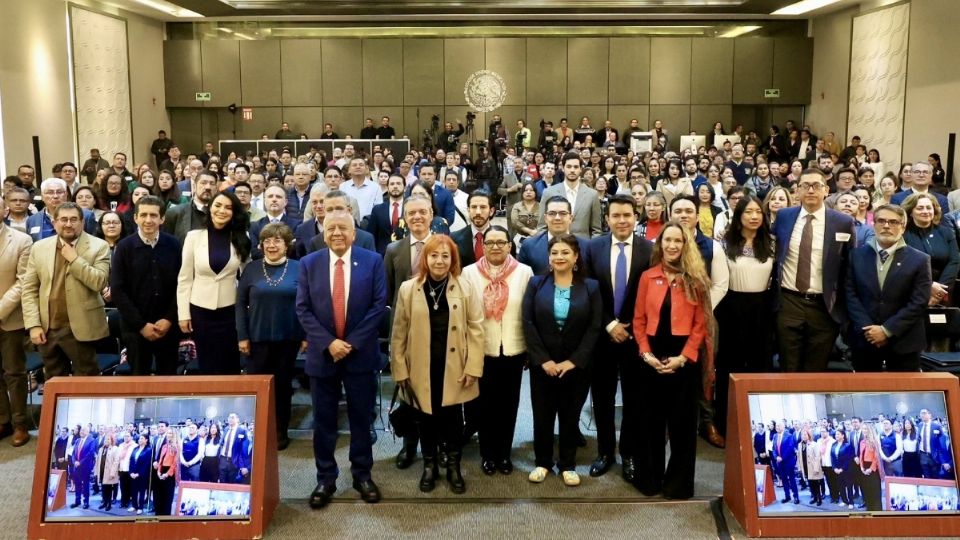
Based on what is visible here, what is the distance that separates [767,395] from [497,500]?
1453 millimetres

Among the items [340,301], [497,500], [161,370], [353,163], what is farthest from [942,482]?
[353,163]

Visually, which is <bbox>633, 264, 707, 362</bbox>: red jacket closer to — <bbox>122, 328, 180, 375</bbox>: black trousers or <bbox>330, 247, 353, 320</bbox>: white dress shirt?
<bbox>330, 247, 353, 320</bbox>: white dress shirt

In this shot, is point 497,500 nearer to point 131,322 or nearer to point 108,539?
point 108,539

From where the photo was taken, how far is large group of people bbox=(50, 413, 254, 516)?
3420mm

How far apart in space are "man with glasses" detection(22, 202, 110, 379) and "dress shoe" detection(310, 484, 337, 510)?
6.34 feet

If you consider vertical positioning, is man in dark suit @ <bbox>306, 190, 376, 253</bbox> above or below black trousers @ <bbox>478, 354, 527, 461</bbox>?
above

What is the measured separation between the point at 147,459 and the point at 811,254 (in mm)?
3701

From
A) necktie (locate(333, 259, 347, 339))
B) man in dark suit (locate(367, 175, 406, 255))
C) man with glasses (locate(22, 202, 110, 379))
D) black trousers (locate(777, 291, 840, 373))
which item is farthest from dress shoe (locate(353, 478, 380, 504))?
black trousers (locate(777, 291, 840, 373))

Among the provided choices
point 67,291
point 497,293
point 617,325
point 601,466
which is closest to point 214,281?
point 67,291

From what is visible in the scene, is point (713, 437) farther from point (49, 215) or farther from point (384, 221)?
point (49, 215)

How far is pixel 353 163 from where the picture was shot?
7.04 m

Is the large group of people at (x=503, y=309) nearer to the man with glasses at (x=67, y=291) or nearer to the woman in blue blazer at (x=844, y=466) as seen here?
the man with glasses at (x=67, y=291)

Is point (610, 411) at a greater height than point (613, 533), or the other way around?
point (610, 411)

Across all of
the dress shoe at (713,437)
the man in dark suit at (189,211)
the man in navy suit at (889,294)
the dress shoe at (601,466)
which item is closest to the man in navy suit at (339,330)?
the dress shoe at (601,466)
